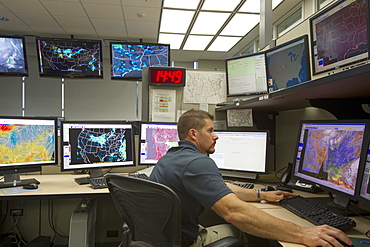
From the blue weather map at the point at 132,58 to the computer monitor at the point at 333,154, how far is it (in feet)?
8.41

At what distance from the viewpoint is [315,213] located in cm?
112

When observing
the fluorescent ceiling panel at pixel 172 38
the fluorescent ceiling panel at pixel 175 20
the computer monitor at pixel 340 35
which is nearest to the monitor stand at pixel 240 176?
the computer monitor at pixel 340 35

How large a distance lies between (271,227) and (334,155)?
520mm

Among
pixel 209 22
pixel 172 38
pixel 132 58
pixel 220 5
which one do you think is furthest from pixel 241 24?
pixel 132 58

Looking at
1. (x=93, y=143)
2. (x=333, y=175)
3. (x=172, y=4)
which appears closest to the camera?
(x=333, y=175)

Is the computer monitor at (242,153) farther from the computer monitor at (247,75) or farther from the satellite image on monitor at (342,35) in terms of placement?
the satellite image on monitor at (342,35)

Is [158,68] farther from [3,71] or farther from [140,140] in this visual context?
[3,71]

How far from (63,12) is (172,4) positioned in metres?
1.80

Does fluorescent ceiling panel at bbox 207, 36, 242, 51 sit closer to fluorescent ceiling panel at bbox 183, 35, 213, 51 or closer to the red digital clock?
fluorescent ceiling panel at bbox 183, 35, 213, 51

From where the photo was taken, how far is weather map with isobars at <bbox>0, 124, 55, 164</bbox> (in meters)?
1.82

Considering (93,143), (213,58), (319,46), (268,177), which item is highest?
(213,58)

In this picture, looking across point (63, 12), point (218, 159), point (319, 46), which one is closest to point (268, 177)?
point (218, 159)

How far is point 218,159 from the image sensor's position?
204 centimetres

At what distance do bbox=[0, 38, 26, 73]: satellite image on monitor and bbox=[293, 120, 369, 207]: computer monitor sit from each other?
342cm
